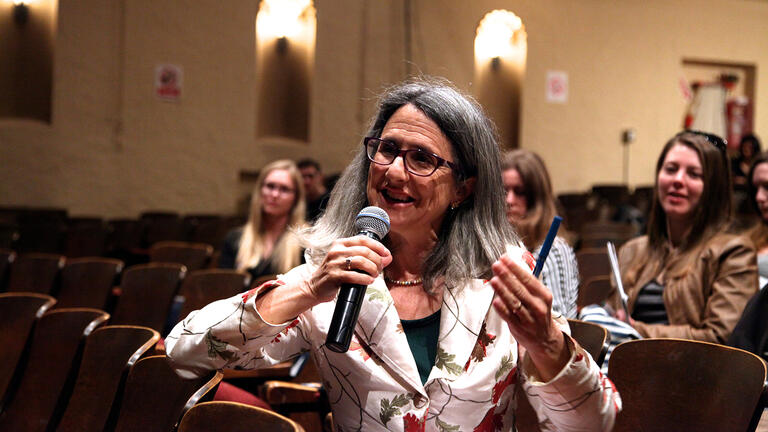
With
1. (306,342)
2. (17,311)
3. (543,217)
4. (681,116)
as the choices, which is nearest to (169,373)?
(306,342)

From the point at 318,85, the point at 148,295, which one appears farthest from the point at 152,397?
the point at 318,85

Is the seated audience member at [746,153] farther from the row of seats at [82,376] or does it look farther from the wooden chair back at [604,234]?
the row of seats at [82,376]

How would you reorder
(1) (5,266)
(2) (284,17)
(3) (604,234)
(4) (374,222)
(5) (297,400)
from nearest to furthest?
1. (4) (374,222)
2. (5) (297,400)
3. (1) (5,266)
4. (3) (604,234)
5. (2) (284,17)

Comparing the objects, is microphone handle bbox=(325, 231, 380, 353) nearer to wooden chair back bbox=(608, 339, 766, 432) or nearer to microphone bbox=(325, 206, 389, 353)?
microphone bbox=(325, 206, 389, 353)

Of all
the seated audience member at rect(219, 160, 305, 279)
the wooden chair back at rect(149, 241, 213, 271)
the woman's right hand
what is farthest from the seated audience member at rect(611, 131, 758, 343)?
the wooden chair back at rect(149, 241, 213, 271)

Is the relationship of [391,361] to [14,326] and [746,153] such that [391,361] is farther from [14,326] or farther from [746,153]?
[746,153]

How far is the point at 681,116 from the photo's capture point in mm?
12000

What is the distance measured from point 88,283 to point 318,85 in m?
6.53

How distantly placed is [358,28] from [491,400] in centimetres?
935

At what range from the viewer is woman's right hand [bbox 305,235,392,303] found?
149cm

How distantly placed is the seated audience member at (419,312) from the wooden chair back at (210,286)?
2.17m

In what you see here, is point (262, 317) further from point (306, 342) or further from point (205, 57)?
point (205, 57)

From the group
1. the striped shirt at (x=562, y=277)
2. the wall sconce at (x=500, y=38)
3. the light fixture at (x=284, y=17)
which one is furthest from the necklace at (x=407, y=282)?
the wall sconce at (x=500, y=38)

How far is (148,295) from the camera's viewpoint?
4.17 metres
